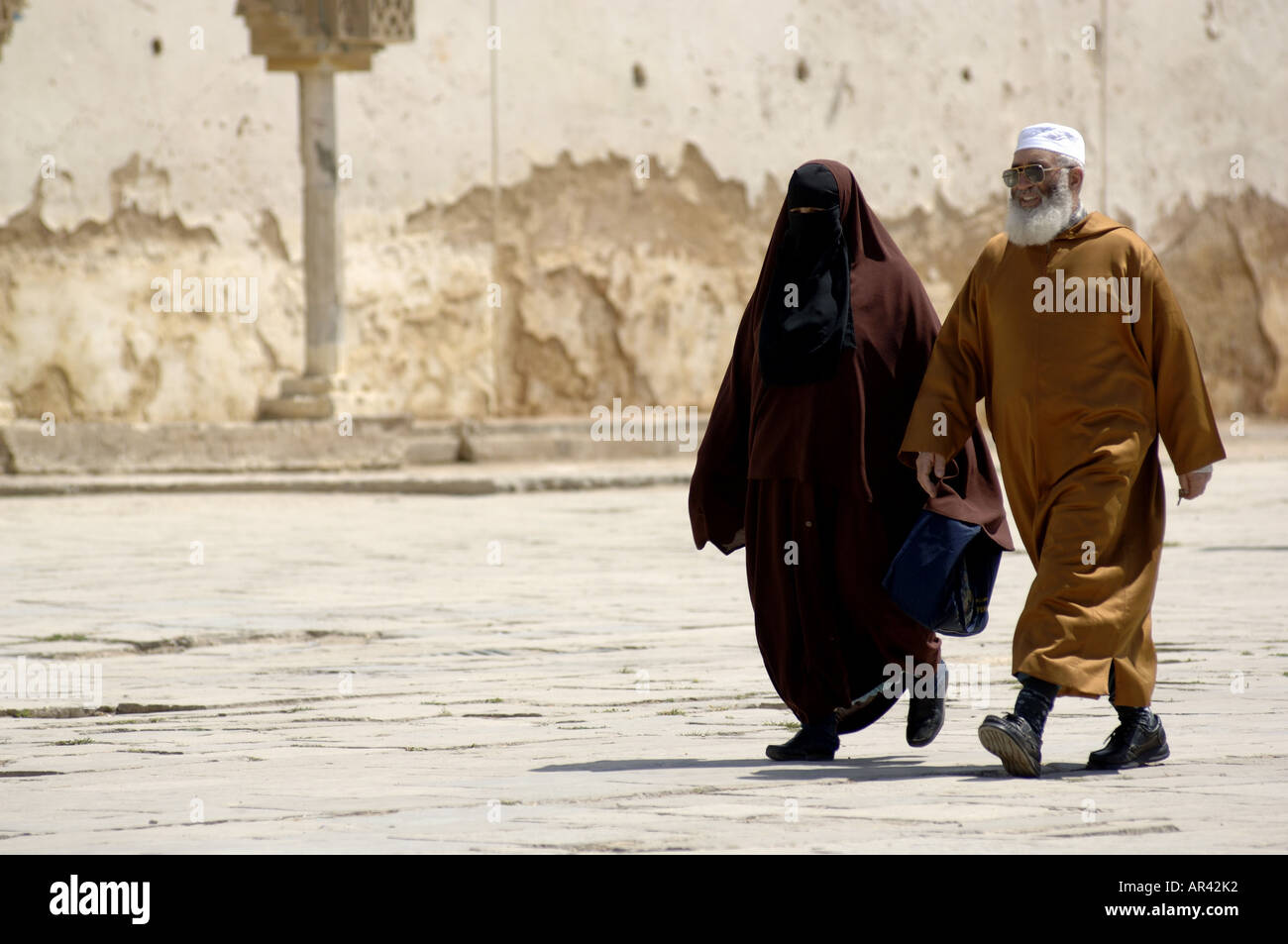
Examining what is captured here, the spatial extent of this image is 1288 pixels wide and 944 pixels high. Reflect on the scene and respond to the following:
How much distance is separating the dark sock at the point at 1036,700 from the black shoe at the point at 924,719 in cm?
32

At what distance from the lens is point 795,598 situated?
4414 millimetres

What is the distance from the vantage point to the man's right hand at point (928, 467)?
4.21 meters

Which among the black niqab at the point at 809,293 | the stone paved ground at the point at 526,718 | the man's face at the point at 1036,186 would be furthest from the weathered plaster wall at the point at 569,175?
the man's face at the point at 1036,186

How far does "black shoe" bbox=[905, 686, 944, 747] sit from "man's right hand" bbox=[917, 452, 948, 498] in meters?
0.44

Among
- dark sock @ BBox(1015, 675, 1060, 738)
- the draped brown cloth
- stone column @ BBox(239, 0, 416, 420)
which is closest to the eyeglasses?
the draped brown cloth

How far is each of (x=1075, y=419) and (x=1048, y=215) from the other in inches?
16.6

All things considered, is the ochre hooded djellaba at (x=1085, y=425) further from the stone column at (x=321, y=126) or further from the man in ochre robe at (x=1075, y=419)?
the stone column at (x=321, y=126)

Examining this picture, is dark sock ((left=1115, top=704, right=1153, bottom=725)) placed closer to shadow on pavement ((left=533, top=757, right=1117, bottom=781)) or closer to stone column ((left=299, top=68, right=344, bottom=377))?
shadow on pavement ((left=533, top=757, right=1117, bottom=781))

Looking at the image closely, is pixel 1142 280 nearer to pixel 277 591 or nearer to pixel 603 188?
pixel 277 591

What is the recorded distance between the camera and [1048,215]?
4.19 m

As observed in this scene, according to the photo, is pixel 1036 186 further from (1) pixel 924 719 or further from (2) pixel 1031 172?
(1) pixel 924 719

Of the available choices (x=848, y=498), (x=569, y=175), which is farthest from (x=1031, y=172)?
(x=569, y=175)
